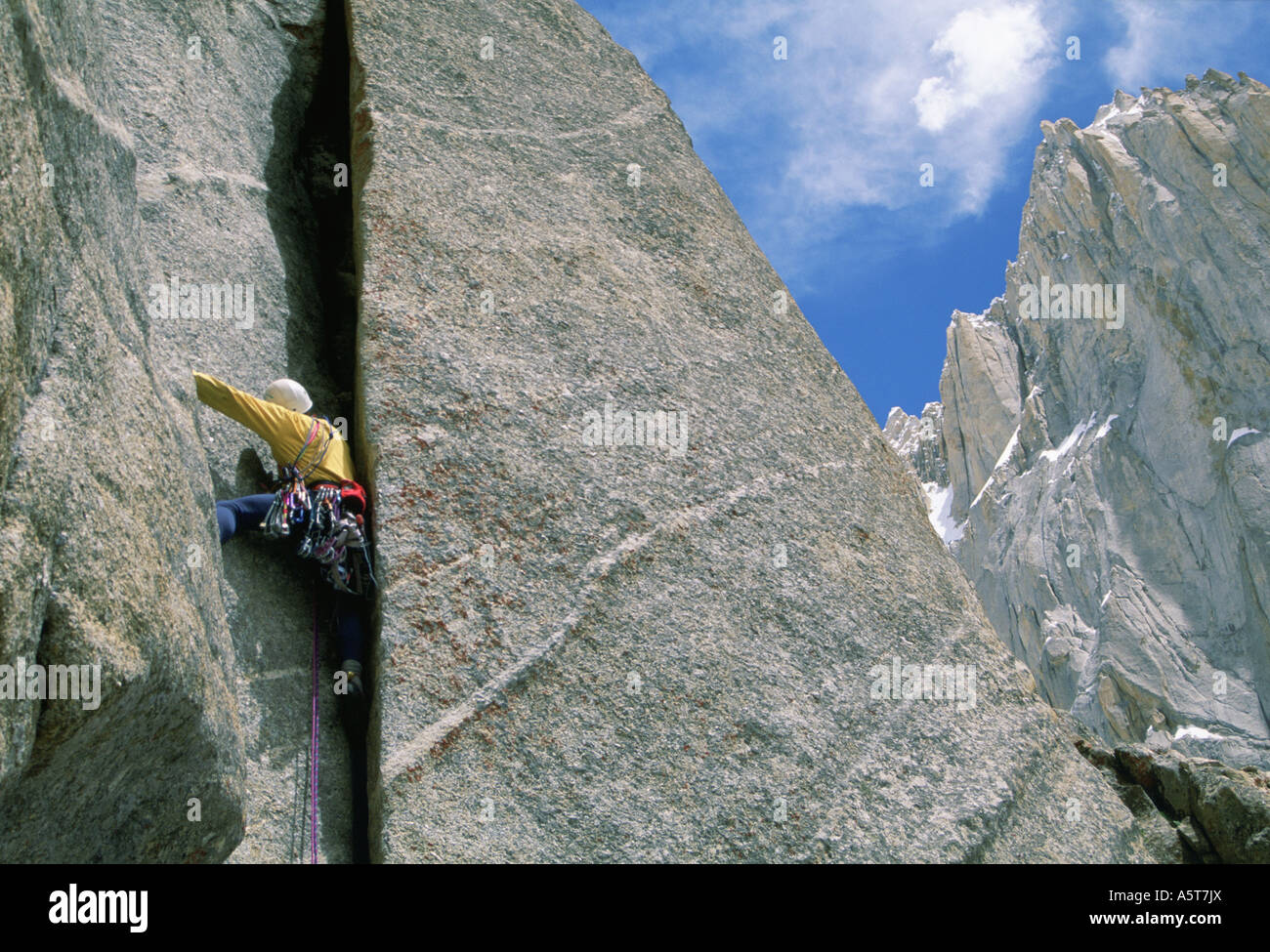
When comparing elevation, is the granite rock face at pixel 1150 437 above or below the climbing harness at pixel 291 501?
above

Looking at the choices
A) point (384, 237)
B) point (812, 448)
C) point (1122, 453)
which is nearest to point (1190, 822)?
point (812, 448)

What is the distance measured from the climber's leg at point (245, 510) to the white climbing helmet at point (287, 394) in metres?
0.48

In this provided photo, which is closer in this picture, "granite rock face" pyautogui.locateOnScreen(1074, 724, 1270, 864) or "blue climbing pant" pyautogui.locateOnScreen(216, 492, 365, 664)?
"blue climbing pant" pyautogui.locateOnScreen(216, 492, 365, 664)

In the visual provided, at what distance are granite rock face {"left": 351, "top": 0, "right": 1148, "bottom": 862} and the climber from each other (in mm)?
161

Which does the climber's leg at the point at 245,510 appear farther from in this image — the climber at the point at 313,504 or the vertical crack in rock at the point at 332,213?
the vertical crack in rock at the point at 332,213
